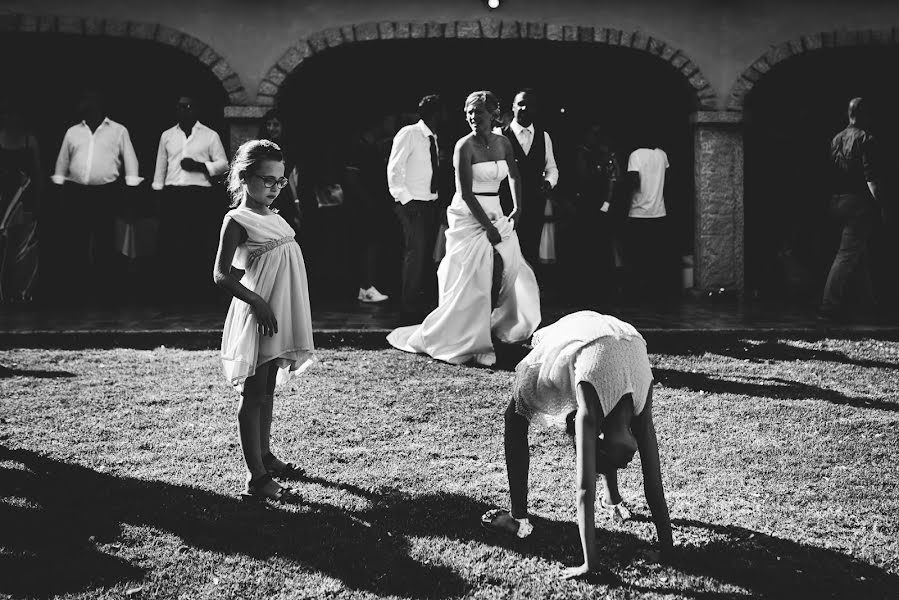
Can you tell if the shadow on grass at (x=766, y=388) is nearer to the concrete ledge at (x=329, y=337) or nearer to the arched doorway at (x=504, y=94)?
the concrete ledge at (x=329, y=337)

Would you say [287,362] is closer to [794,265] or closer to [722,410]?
[722,410]

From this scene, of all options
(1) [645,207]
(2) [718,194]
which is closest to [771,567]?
(1) [645,207]

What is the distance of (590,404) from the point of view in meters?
3.14

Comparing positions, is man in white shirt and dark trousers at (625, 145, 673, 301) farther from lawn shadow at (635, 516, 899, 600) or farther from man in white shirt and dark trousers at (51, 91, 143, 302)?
lawn shadow at (635, 516, 899, 600)

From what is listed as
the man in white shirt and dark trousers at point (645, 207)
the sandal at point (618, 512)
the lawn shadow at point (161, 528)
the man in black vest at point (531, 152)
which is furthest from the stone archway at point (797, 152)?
the lawn shadow at point (161, 528)

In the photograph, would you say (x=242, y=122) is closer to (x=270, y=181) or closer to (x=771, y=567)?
(x=270, y=181)

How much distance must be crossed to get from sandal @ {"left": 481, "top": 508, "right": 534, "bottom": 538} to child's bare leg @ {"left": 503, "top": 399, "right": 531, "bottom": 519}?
1.2 inches

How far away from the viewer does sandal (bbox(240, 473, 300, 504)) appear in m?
4.04

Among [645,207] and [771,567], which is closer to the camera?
[771,567]

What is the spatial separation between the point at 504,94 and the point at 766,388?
7814 millimetres

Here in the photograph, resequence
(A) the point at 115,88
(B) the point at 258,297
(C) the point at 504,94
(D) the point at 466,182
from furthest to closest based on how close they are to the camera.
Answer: (C) the point at 504,94 → (A) the point at 115,88 → (D) the point at 466,182 → (B) the point at 258,297

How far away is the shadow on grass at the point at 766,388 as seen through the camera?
5.70 metres

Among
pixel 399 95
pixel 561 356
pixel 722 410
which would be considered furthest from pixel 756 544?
pixel 399 95

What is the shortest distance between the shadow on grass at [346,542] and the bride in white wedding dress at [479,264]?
2817mm
